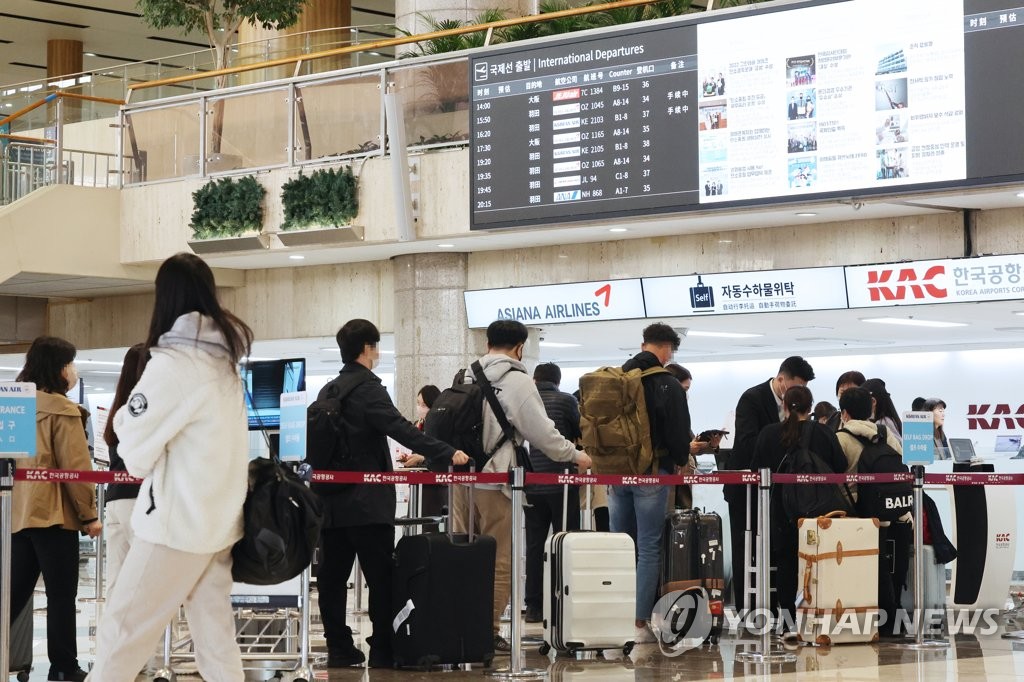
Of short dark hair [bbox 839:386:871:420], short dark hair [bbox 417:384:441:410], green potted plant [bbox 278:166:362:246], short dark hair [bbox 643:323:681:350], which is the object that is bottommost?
short dark hair [bbox 839:386:871:420]

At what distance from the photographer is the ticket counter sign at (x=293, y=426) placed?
6000 mm

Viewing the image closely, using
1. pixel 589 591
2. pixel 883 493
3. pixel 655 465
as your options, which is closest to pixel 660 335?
pixel 655 465

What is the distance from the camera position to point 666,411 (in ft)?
25.0

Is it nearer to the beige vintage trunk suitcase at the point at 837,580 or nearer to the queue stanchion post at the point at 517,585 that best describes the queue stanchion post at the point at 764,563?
the beige vintage trunk suitcase at the point at 837,580

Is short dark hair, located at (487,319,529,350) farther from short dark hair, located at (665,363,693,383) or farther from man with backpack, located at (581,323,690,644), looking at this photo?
short dark hair, located at (665,363,693,383)

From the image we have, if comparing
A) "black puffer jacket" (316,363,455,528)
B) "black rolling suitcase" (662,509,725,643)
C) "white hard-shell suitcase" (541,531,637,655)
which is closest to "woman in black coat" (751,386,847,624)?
"black rolling suitcase" (662,509,725,643)

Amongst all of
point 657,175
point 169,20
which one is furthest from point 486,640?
point 169,20

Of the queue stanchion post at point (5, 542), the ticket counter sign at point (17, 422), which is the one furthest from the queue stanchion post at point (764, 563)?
the ticket counter sign at point (17, 422)

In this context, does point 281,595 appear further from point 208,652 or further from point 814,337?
point 814,337

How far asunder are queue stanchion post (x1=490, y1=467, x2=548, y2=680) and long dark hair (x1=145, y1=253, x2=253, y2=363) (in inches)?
91.7

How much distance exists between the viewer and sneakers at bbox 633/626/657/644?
7.75 m

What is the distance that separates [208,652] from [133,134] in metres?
11.2

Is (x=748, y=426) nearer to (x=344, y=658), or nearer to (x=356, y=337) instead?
(x=356, y=337)

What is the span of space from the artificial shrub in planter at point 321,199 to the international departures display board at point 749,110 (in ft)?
4.92
